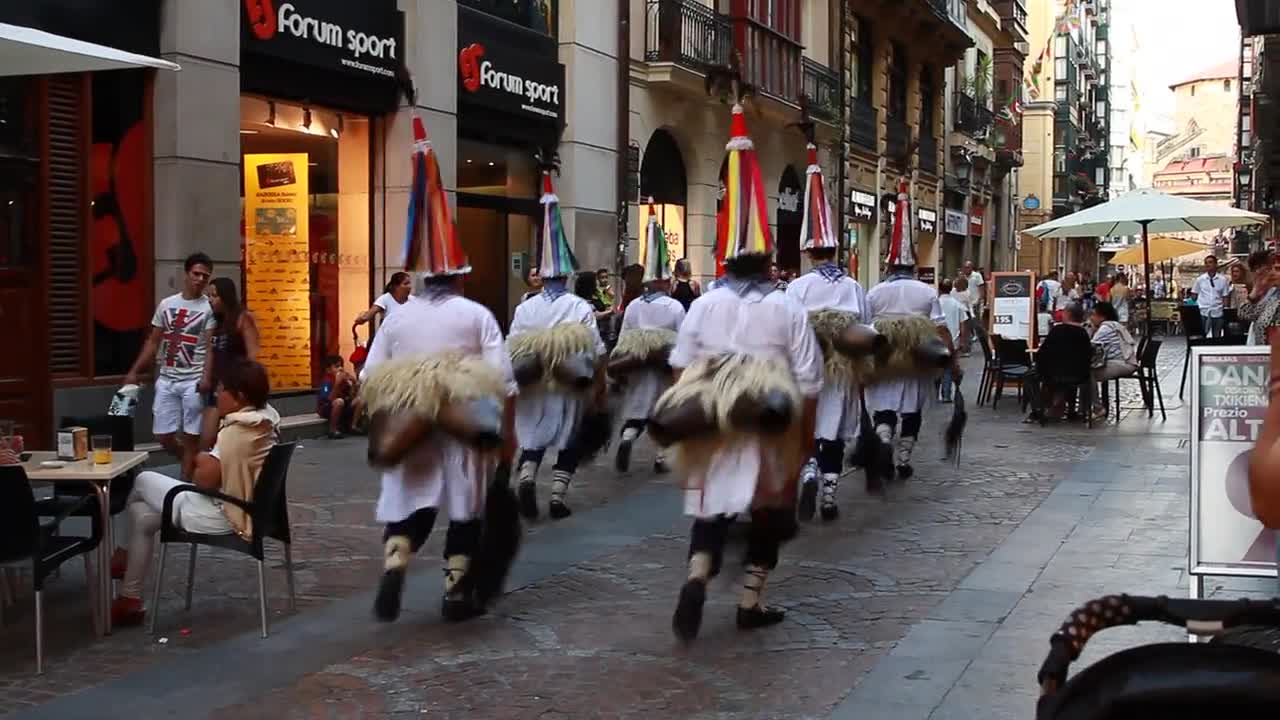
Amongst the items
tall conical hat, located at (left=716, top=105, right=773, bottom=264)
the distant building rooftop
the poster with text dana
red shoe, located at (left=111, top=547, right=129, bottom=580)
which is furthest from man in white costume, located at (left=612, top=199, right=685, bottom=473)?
the distant building rooftop

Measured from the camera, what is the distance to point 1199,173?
10950cm

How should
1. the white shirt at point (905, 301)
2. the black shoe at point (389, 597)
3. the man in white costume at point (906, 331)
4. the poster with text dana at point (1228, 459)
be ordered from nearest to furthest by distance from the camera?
the black shoe at point (389, 597), the poster with text dana at point (1228, 459), the man in white costume at point (906, 331), the white shirt at point (905, 301)

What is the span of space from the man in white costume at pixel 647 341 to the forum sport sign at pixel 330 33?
453cm

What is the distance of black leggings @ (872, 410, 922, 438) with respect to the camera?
10.4 meters

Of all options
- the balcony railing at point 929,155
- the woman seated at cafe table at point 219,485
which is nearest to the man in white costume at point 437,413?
the woman seated at cafe table at point 219,485

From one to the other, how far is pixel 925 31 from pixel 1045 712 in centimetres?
3416

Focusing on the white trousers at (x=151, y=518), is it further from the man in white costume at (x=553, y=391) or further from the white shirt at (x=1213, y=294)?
the white shirt at (x=1213, y=294)

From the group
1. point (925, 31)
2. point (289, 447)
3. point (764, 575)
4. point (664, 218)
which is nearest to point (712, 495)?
point (764, 575)

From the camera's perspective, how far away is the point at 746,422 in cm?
602

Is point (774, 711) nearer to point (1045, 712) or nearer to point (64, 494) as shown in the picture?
point (1045, 712)

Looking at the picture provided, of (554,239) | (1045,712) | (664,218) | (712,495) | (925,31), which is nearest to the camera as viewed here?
(1045,712)

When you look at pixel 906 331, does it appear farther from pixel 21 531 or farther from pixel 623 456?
pixel 21 531

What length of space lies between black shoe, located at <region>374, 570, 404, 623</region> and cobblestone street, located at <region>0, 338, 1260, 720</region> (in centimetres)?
18

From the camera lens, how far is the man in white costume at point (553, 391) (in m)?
9.40
